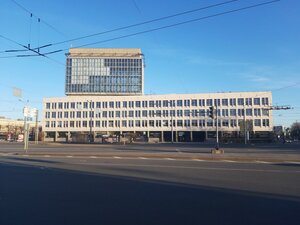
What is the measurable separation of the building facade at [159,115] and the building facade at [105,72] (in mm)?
10143

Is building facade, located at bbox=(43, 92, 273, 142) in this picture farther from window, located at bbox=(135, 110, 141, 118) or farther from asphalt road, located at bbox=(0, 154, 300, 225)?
asphalt road, located at bbox=(0, 154, 300, 225)

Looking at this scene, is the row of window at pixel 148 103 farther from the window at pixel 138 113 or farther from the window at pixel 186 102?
the window at pixel 138 113

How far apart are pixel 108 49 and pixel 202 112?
49.4 metres

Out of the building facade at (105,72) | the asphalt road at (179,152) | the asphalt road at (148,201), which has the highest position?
the building facade at (105,72)

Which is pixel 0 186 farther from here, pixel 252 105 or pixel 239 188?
pixel 252 105

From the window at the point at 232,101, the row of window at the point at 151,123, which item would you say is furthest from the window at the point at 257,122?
the window at the point at 232,101

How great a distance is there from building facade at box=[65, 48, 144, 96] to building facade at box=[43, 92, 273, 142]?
33.3 feet

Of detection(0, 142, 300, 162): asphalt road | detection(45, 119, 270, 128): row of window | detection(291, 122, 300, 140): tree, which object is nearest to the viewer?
detection(0, 142, 300, 162): asphalt road

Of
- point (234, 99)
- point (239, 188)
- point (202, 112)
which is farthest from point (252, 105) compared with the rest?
point (239, 188)

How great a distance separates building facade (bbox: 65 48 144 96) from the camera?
127 metres

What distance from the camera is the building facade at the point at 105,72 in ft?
415

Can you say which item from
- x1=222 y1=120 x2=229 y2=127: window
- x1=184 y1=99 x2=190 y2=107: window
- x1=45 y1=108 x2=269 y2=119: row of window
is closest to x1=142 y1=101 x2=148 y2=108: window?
x1=45 y1=108 x2=269 y2=119: row of window

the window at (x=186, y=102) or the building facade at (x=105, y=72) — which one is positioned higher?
the building facade at (x=105, y=72)

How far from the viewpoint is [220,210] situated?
783 cm
